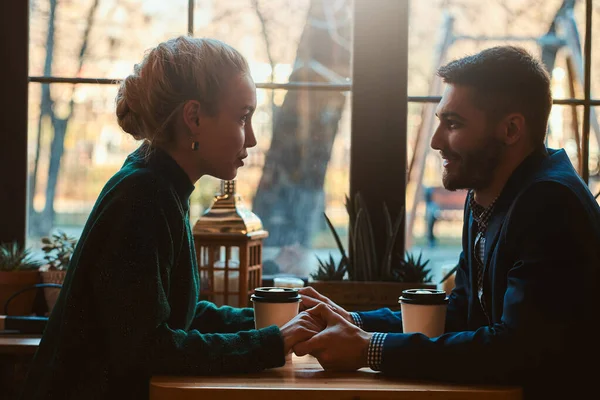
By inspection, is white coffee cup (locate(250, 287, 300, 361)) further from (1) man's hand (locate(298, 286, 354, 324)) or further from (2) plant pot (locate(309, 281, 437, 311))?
(2) plant pot (locate(309, 281, 437, 311))

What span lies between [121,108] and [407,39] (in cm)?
160

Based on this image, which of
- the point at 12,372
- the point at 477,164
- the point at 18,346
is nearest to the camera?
the point at 477,164

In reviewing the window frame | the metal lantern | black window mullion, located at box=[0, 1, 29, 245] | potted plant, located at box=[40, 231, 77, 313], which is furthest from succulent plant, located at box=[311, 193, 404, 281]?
black window mullion, located at box=[0, 1, 29, 245]

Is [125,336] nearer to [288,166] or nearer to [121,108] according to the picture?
[121,108]

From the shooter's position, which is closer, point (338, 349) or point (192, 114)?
point (338, 349)

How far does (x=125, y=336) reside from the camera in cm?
157

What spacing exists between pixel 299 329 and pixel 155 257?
14.2 inches

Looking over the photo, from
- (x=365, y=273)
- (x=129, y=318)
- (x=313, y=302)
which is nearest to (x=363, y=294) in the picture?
(x=365, y=273)

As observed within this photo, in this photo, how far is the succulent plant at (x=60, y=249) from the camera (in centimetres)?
294

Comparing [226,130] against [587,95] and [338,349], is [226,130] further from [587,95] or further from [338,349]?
[587,95]

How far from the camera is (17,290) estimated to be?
2.86 metres

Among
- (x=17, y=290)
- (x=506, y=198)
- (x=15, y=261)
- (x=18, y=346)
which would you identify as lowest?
(x=18, y=346)

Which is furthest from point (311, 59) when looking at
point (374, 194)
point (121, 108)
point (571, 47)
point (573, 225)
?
point (573, 225)

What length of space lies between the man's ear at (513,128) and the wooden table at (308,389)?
67 cm
